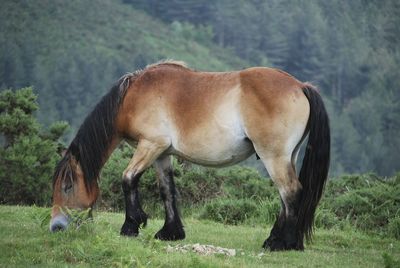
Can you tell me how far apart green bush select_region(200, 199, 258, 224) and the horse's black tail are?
3.51 m

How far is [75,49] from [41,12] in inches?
432

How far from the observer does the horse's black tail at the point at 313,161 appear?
9.27 m

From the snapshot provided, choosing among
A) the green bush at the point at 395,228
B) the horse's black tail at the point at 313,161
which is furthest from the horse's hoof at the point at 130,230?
the green bush at the point at 395,228

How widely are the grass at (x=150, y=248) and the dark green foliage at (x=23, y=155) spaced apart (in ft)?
Result: 12.0

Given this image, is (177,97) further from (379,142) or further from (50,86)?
(379,142)

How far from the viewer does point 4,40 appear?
112 m

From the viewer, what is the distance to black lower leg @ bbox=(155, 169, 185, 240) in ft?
32.4

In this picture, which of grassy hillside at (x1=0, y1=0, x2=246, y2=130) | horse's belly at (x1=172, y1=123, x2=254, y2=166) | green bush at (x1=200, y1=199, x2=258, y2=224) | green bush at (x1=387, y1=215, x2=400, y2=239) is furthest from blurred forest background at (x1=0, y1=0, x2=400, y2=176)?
horse's belly at (x1=172, y1=123, x2=254, y2=166)

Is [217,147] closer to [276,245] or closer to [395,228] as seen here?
[276,245]

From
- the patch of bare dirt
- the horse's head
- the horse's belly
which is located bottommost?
the patch of bare dirt

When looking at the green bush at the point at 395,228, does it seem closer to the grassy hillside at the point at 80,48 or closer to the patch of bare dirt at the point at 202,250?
the patch of bare dirt at the point at 202,250

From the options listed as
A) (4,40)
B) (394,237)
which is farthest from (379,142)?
(394,237)

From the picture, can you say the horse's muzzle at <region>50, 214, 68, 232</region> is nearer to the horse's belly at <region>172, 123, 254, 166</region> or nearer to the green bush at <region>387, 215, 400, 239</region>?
the horse's belly at <region>172, 123, 254, 166</region>

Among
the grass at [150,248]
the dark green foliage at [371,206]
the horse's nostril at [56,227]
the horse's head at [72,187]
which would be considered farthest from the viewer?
the dark green foliage at [371,206]
